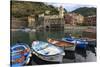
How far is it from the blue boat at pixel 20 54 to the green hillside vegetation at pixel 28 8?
37cm

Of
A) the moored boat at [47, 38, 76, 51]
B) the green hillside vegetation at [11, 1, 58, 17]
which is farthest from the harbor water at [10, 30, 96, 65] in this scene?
the green hillside vegetation at [11, 1, 58, 17]

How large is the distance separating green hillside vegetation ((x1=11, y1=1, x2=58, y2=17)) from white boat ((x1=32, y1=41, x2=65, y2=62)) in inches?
14.5

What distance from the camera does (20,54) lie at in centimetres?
234

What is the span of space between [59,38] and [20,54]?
1.68 feet

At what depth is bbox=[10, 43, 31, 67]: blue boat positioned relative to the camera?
230 cm

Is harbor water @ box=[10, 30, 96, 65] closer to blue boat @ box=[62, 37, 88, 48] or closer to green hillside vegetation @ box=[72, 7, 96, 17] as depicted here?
blue boat @ box=[62, 37, 88, 48]

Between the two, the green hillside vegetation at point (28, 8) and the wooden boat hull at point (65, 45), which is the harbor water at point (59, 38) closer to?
the wooden boat hull at point (65, 45)

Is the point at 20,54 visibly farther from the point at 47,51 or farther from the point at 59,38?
the point at 59,38

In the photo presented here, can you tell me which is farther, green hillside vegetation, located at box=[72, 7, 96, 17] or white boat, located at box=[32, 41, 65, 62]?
green hillside vegetation, located at box=[72, 7, 96, 17]

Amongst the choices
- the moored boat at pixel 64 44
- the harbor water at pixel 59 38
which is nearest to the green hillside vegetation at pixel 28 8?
the harbor water at pixel 59 38

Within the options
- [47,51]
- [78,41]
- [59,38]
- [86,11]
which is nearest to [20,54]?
[47,51]

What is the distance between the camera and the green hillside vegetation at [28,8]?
7.60 feet

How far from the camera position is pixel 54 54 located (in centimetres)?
245
